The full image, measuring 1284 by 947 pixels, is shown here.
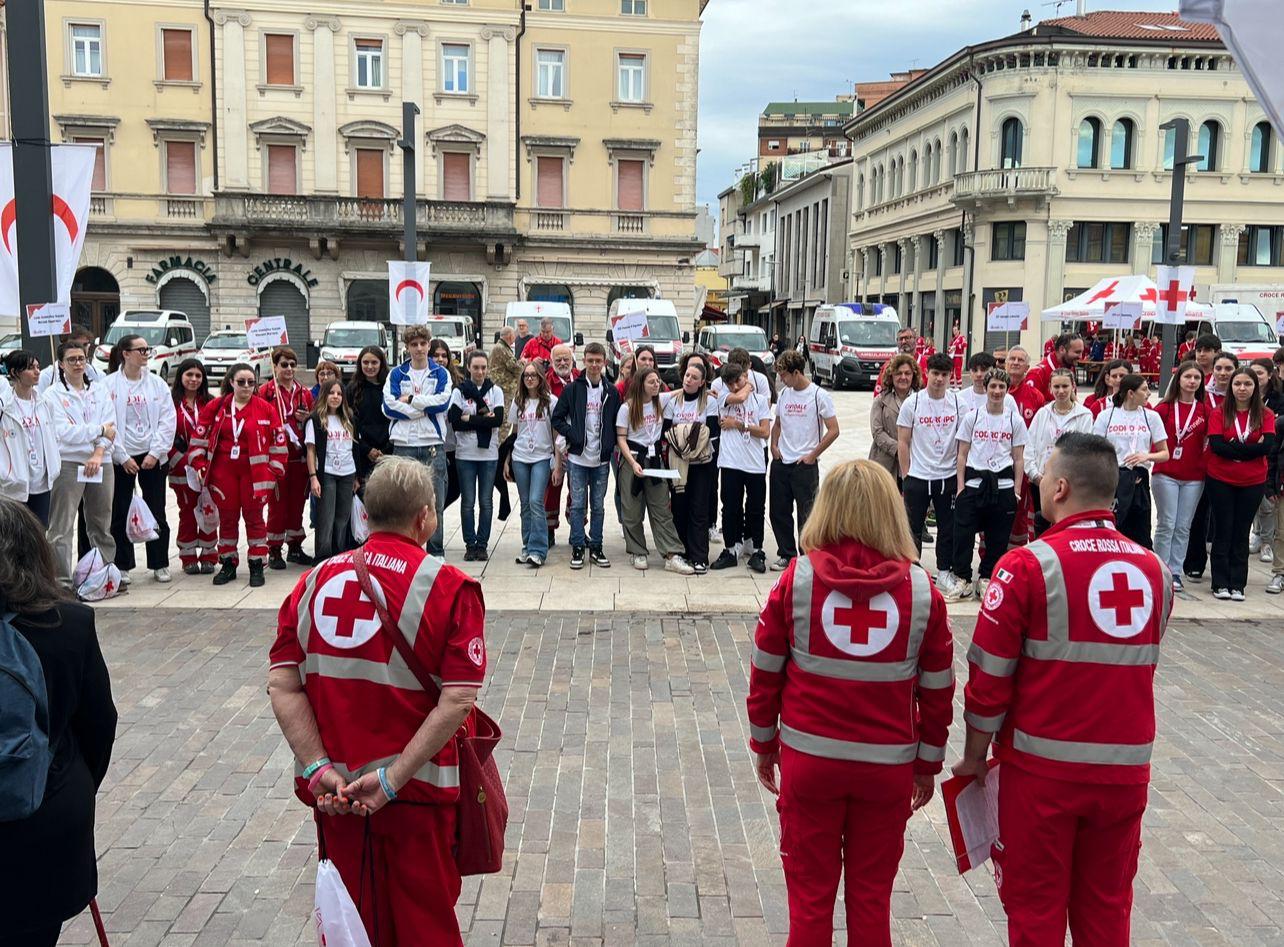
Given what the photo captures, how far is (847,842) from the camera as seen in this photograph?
131 inches

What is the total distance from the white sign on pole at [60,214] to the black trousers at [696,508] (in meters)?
5.24

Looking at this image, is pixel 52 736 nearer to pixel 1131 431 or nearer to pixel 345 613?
pixel 345 613

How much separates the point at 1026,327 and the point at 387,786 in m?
49.0

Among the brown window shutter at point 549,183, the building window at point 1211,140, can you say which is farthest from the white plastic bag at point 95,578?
the building window at point 1211,140

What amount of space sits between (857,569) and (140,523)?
Result: 7383 millimetres

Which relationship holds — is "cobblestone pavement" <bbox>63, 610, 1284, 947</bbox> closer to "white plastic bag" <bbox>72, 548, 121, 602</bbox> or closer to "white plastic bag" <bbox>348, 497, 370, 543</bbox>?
"white plastic bag" <bbox>72, 548, 121, 602</bbox>

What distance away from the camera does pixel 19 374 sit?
7.73m

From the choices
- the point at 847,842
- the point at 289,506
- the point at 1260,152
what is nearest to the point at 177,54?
the point at 289,506

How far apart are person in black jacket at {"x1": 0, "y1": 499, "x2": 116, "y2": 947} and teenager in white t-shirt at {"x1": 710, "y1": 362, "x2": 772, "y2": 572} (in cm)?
756

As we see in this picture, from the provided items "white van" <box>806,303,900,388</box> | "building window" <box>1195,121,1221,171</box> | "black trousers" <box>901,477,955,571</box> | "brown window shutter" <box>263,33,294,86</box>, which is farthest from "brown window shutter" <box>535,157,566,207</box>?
"black trousers" <box>901,477,955,571</box>

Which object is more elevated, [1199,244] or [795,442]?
Result: [1199,244]

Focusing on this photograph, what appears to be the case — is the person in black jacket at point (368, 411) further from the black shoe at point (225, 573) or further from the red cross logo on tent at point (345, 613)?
the red cross logo on tent at point (345, 613)

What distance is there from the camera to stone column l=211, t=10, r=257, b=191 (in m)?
40.9

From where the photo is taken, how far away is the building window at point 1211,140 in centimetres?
4959
